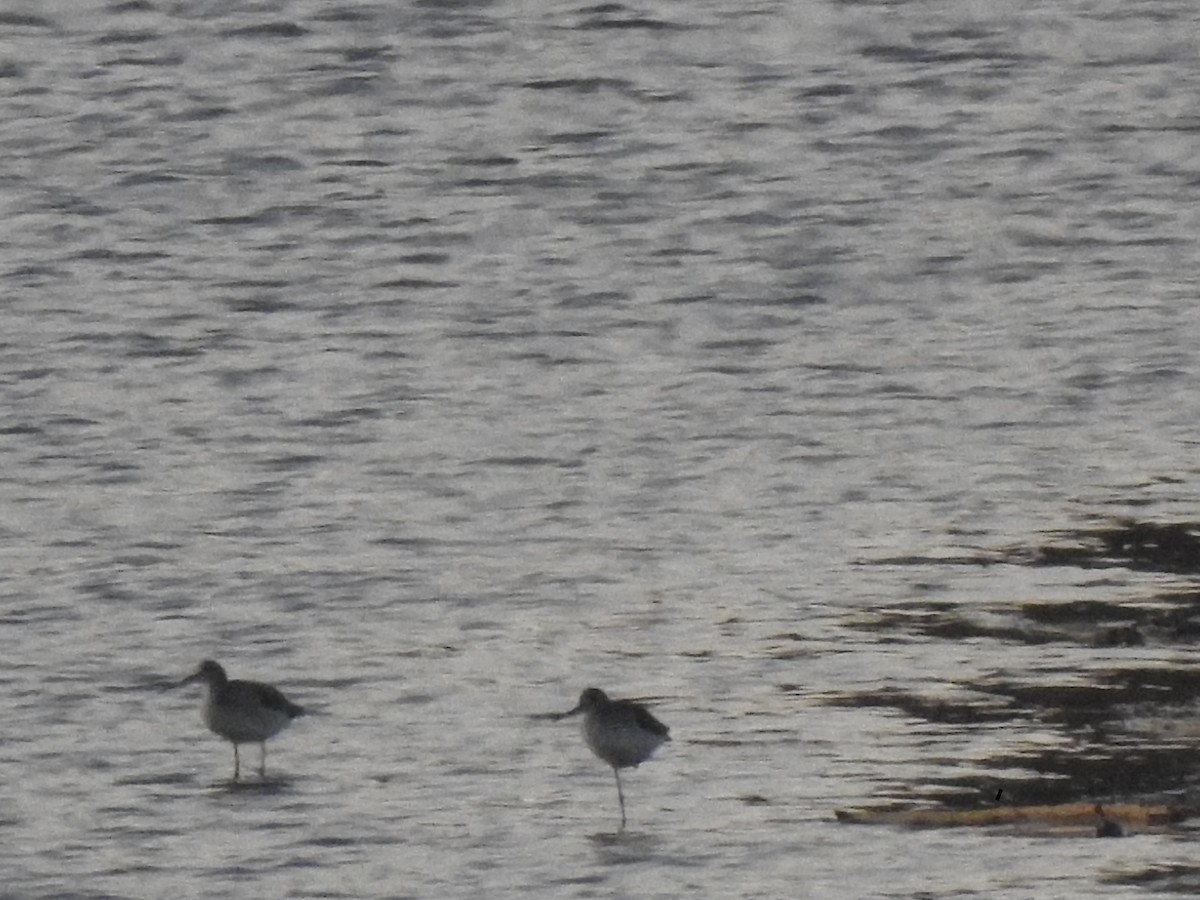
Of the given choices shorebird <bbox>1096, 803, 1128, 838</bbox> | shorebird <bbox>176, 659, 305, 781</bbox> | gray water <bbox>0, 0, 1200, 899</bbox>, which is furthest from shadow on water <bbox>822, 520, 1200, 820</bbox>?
shorebird <bbox>176, 659, 305, 781</bbox>

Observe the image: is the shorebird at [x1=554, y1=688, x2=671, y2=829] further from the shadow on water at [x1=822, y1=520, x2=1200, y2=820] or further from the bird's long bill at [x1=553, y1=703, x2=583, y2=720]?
the shadow on water at [x1=822, y1=520, x2=1200, y2=820]

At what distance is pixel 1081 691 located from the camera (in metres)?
12.0

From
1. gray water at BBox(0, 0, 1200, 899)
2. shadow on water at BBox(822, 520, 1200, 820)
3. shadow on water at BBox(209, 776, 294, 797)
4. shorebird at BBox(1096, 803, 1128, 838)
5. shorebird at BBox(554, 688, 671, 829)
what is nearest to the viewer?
shorebird at BBox(1096, 803, 1128, 838)

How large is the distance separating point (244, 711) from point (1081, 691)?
323cm

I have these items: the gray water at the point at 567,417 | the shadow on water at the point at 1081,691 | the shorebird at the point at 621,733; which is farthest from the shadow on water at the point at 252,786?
the shadow on water at the point at 1081,691

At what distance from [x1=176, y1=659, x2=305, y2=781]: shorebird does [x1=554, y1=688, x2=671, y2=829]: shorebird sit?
128cm

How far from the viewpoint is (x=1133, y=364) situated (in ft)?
60.1

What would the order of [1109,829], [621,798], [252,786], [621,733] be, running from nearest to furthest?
[1109,829], [621,733], [621,798], [252,786]

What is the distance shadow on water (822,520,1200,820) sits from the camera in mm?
10930

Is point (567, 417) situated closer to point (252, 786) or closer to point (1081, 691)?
point (1081, 691)

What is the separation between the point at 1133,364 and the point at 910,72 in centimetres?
841

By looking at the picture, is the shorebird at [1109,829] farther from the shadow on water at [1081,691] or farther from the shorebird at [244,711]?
the shorebird at [244,711]

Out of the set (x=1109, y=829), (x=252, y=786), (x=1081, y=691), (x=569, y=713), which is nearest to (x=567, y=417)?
(x=569, y=713)

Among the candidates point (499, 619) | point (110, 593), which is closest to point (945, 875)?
point (499, 619)
